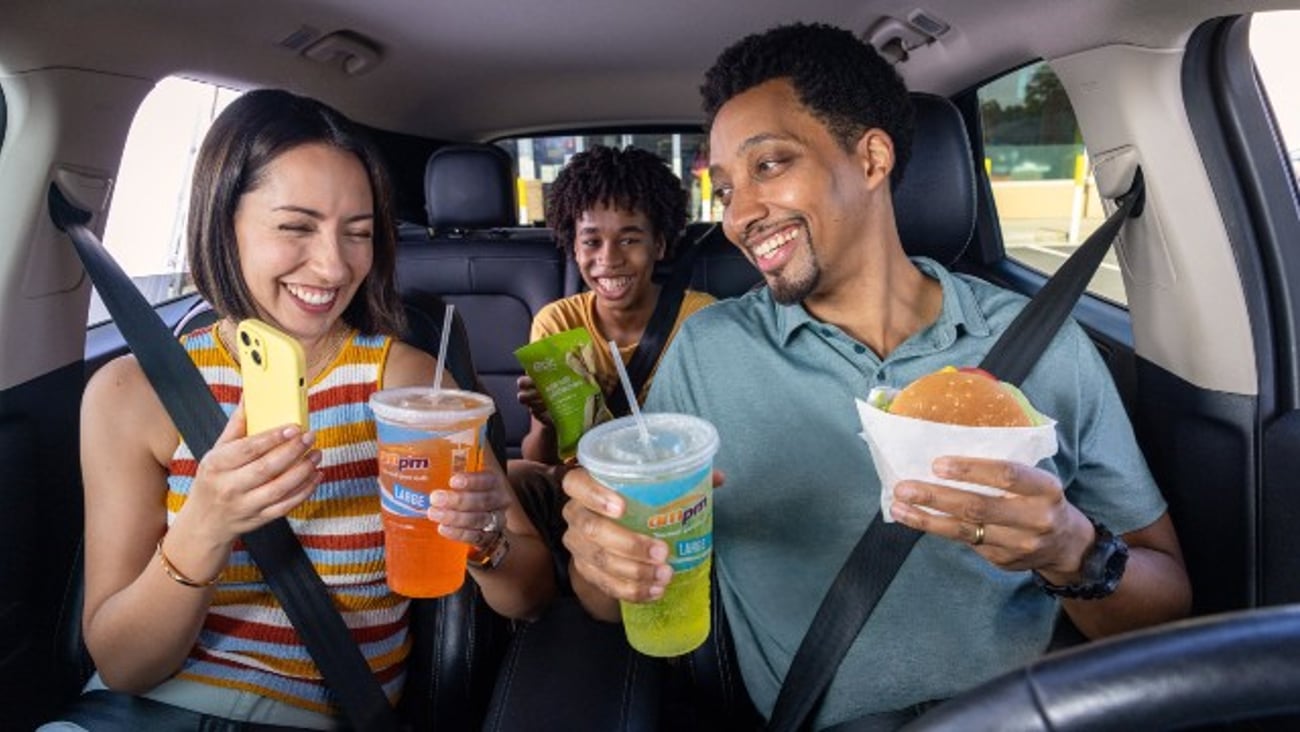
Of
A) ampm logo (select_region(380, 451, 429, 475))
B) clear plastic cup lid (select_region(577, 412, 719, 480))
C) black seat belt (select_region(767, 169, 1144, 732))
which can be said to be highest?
clear plastic cup lid (select_region(577, 412, 719, 480))

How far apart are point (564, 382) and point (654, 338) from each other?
22.4 inches

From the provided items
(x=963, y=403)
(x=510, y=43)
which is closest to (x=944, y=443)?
(x=963, y=403)

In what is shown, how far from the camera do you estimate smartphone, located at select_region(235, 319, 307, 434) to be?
39.7 inches

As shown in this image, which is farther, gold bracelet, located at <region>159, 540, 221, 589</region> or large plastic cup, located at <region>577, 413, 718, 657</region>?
gold bracelet, located at <region>159, 540, 221, 589</region>

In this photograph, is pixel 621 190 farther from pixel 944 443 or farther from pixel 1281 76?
pixel 944 443

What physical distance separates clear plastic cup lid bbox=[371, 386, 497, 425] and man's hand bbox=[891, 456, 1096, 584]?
0.55m

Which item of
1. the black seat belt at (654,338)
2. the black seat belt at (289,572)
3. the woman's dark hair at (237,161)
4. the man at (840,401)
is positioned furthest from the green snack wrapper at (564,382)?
the black seat belt at (289,572)

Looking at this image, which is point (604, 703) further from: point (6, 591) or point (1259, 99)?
point (1259, 99)

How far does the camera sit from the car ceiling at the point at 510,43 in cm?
174

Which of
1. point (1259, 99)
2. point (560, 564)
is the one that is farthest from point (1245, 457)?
point (560, 564)

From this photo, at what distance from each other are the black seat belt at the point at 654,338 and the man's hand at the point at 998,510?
148 centimetres

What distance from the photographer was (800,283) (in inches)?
59.2

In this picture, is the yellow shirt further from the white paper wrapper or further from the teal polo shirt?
the white paper wrapper

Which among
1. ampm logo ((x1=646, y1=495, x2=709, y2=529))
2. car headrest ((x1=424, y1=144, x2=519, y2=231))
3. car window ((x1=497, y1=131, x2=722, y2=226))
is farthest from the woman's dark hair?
car window ((x1=497, y1=131, x2=722, y2=226))
